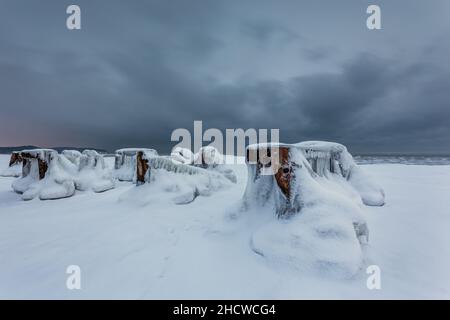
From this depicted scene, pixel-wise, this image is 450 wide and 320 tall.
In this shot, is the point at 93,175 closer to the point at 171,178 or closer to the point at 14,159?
the point at 171,178

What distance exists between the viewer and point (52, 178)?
948 centimetres

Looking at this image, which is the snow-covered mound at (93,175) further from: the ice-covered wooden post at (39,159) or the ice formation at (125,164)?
the ice formation at (125,164)

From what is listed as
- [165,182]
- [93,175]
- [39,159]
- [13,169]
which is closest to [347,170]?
[165,182]

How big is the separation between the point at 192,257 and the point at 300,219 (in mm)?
2062

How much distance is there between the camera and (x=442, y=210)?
20.0 ft

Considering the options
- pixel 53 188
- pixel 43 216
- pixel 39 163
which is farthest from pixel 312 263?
pixel 39 163

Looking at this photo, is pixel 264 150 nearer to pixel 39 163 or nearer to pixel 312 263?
pixel 312 263

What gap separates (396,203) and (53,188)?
1414cm

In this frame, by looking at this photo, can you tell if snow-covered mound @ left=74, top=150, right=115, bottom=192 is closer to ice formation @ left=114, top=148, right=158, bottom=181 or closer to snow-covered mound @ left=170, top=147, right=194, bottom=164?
ice formation @ left=114, top=148, right=158, bottom=181

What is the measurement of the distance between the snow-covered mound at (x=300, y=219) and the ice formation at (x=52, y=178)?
31.2ft

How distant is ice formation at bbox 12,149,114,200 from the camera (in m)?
9.03

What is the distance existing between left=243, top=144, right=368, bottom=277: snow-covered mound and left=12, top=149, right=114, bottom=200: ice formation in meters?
9.52

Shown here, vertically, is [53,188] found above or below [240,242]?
above
